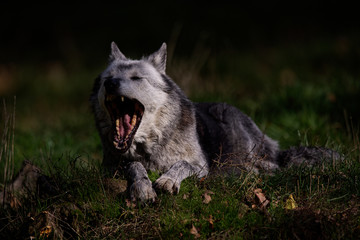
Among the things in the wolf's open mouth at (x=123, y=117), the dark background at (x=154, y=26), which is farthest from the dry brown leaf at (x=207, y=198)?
the dark background at (x=154, y=26)

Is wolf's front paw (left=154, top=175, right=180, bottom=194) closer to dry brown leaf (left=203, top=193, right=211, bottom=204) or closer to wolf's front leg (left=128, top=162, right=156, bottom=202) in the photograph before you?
wolf's front leg (left=128, top=162, right=156, bottom=202)

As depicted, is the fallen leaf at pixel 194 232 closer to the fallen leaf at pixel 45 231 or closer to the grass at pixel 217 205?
the grass at pixel 217 205

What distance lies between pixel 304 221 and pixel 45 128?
618 cm

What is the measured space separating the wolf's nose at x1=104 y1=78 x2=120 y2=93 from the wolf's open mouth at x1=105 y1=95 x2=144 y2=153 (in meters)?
0.14

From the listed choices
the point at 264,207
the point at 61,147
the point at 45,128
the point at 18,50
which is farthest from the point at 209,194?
the point at 18,50

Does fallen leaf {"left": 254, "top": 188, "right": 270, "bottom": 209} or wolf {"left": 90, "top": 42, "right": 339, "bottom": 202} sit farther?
wolf {"left": 90, "top": 42, "right": 339, "bottom": 202}

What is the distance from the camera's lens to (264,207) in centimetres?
376

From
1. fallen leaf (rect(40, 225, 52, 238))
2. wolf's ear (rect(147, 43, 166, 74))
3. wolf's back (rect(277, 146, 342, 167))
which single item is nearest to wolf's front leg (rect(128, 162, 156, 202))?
fallen leaf (rect(40, 225, 52, 238))

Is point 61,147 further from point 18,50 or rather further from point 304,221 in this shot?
point 18,50

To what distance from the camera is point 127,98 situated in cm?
448

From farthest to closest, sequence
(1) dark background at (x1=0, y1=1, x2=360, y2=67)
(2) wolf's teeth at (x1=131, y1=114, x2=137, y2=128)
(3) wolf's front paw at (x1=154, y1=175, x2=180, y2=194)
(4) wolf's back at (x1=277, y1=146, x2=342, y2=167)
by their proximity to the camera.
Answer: (1) dark background at (x1=0, y1=1, x2=360, y2=67) < (4) wolf's back at (x1=277, y1=146, x2=342, y2=167) < (2) wolf's teeth at (x1=131, y1=114, x2=137, y2=128) < (3) wolf's front paw at (x1=154, y1=175, x2=180, y2=194)

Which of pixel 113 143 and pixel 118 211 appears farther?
pixel 113 143

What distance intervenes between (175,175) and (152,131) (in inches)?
24.4

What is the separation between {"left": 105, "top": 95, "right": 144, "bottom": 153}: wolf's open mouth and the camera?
13.9 feet
